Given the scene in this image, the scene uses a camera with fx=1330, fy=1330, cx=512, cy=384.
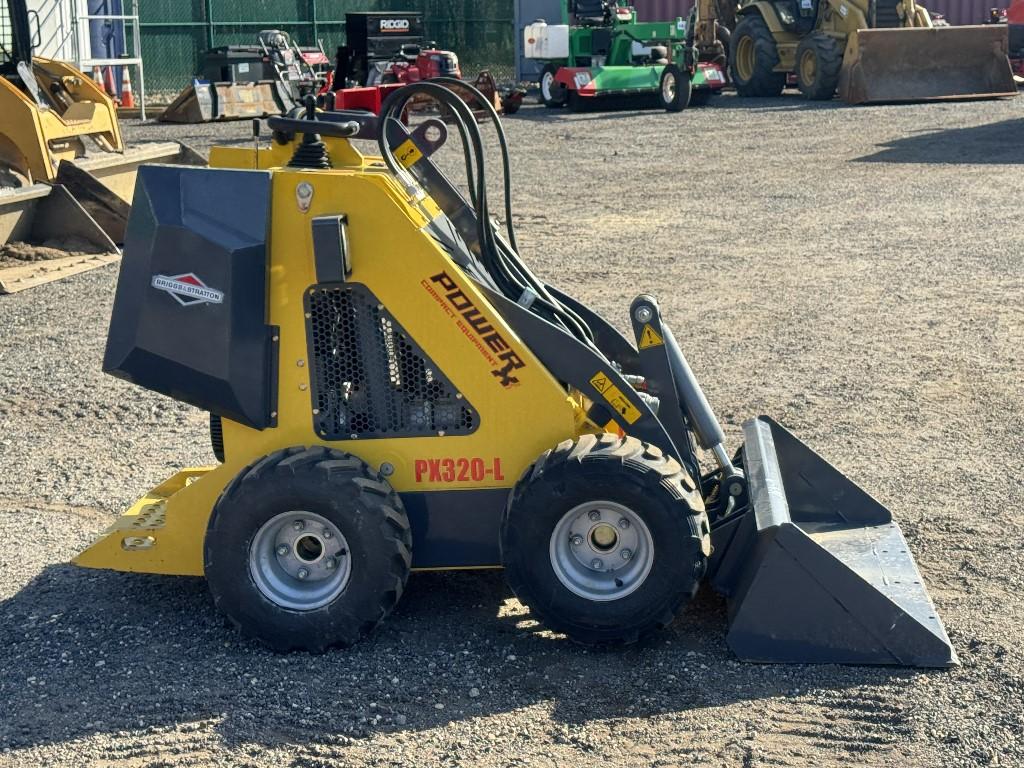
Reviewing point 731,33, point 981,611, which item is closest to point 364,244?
point 981,611

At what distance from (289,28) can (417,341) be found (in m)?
27.0

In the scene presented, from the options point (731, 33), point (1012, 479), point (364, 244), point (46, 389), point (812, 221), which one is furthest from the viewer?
point (731, 33)

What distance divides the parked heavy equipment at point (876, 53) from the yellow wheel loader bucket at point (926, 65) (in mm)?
16

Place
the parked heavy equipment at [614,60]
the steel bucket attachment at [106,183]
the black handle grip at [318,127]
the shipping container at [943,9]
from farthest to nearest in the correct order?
the shipping container at [943,9]
the parked heavy equipment at [614,60]
the steel bucket attachment at [106,183]
the black handle grip at [318,127]

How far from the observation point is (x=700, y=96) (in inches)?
924

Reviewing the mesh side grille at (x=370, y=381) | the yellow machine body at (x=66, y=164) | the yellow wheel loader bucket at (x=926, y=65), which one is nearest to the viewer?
the mesh side grille at (x=370, y=381)

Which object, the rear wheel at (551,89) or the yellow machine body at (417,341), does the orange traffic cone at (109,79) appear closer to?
the rear wheel at (551,89)

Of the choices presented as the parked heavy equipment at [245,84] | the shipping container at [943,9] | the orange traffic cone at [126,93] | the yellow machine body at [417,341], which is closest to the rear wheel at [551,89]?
the parked heavy equipment at [245,84]

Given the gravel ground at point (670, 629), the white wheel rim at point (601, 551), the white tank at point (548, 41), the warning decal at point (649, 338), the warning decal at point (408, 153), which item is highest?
the white tank at point (548, 41)

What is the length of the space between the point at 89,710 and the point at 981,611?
280 centimetres

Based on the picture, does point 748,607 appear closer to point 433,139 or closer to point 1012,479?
point 433,139

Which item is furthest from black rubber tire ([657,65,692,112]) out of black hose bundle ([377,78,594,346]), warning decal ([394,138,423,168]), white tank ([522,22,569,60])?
Result: warning decal ([394,138,423,168])

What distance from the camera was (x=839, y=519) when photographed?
4.75 metres

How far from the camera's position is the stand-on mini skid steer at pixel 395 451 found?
154 inches
